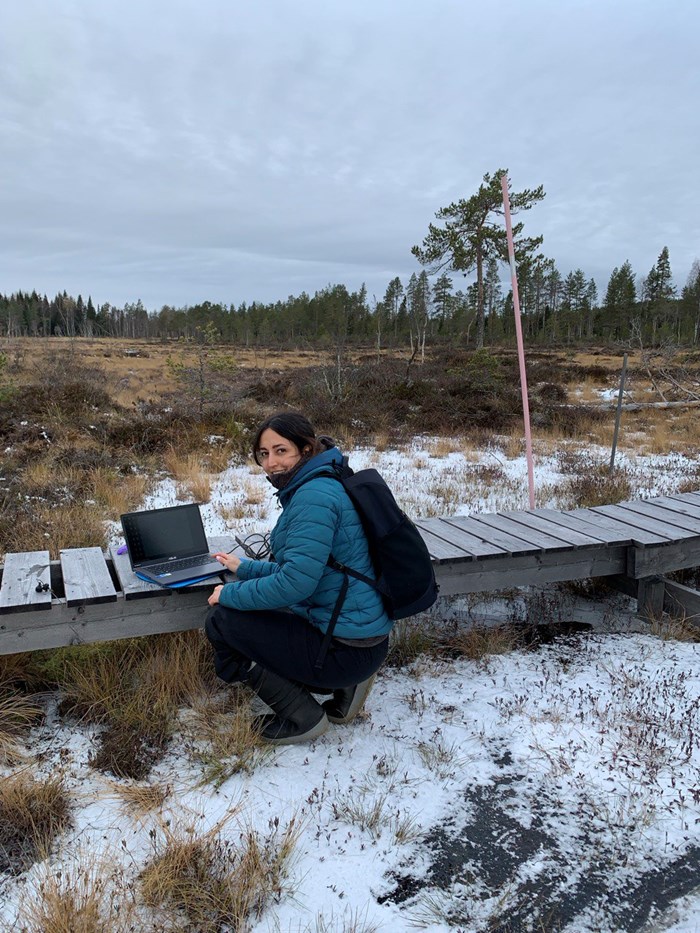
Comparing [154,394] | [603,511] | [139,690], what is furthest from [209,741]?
[154,394]

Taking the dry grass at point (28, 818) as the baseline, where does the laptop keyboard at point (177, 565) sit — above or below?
above

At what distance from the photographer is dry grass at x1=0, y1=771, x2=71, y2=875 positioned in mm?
2092

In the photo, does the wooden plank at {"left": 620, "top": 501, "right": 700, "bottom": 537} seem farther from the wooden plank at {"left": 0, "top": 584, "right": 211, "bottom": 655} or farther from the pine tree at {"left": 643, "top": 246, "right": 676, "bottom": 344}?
the pine tree at {"left": 643, "top": 246, "right": 676, "bottom": 344}

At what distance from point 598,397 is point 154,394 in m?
12.1

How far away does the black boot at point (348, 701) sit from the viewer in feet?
9.27

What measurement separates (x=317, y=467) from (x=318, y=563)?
0.38 m

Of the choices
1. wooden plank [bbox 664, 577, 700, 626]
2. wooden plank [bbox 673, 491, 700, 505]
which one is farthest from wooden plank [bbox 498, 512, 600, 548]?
wooden plank [bbox 673, 491, 700, 505]

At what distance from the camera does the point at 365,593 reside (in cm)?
248

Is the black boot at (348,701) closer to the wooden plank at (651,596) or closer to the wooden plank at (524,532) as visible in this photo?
the wooden plank at (524,532)

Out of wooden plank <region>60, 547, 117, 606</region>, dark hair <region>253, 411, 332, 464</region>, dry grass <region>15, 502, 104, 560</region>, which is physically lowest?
dry grass <region>15, 502, 104, 560</region>

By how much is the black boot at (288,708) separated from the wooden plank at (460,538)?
1306 millimetres

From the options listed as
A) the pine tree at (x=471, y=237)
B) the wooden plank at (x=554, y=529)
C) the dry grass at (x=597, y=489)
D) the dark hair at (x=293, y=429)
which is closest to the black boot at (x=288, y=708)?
the dark hair at (x=293, y=429)

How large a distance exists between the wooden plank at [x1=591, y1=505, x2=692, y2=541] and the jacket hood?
8.72 feet

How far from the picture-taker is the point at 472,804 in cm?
246
